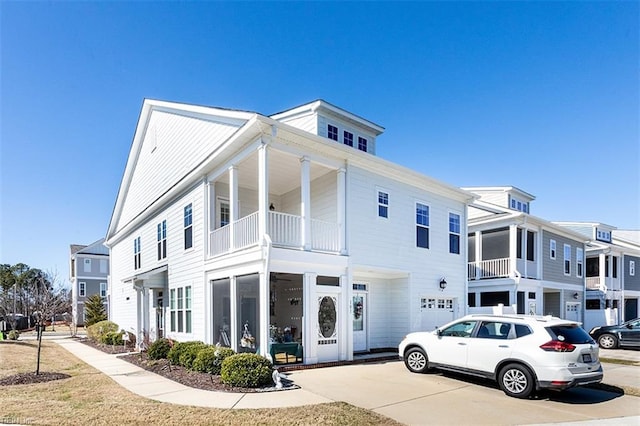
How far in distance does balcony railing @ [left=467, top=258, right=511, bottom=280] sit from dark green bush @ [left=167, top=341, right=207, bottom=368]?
15318mm

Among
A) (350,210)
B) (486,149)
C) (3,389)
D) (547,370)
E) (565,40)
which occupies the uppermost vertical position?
(565,40)

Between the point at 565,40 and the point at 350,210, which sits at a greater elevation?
the point at 565,40

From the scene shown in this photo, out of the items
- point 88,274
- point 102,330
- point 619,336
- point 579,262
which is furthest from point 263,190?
point 88,274

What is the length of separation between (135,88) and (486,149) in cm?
1523

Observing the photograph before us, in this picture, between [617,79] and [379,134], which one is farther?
[379,134]

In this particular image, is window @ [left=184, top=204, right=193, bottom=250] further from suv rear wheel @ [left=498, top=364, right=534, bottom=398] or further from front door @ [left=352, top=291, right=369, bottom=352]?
suv rear wheel @ [left=498, top=364, right=534, bottom=398]

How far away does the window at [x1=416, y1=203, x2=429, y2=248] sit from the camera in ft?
51.7

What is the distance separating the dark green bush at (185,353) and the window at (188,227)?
402 cm

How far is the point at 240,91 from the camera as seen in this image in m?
16.8

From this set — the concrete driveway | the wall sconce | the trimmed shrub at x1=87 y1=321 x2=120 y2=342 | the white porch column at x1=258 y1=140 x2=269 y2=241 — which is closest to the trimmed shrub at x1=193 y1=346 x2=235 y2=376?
the concrete driveway

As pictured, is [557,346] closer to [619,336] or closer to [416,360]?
[416,360]

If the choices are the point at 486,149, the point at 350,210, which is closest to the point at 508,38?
the point at 486,149

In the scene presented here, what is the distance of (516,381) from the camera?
852 centimetres

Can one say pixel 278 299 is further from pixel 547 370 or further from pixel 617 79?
pixel 617 79
